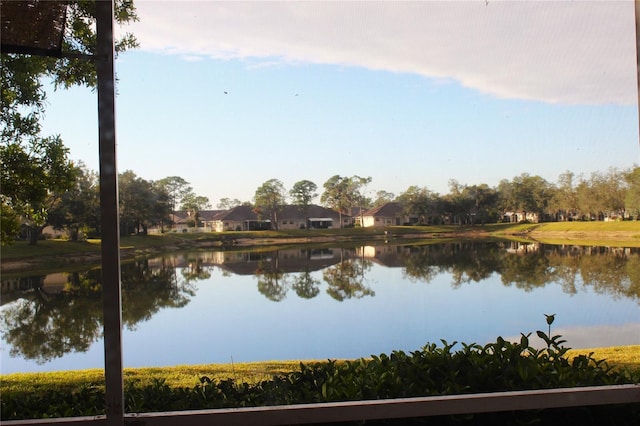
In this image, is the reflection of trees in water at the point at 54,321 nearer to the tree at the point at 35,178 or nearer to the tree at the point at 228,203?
the tree at the point at 35,178

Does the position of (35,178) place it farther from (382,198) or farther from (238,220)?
(382,198)

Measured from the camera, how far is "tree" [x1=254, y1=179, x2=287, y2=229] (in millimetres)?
2227

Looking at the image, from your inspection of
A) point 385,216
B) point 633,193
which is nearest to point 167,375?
point 385,216

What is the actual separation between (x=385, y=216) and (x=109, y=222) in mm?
1248

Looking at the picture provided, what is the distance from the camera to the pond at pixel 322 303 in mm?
1994

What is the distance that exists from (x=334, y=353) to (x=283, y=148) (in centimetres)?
94

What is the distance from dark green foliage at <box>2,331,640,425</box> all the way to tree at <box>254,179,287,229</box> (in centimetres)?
71

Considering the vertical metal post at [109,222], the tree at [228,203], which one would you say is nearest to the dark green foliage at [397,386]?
the vertical metal post at [109,222]

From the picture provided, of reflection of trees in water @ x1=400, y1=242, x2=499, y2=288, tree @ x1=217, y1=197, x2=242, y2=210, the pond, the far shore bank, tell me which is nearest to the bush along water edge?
the pond

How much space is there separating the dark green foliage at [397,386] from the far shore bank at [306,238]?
530 mm

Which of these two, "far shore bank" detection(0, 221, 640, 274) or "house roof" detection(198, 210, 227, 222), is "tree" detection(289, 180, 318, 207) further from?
"house roof" detection(198, 210, 227, 222)

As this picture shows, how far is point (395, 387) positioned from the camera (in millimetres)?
1841

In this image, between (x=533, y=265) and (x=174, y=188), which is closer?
(x=174, y=188)

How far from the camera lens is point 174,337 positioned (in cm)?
206
